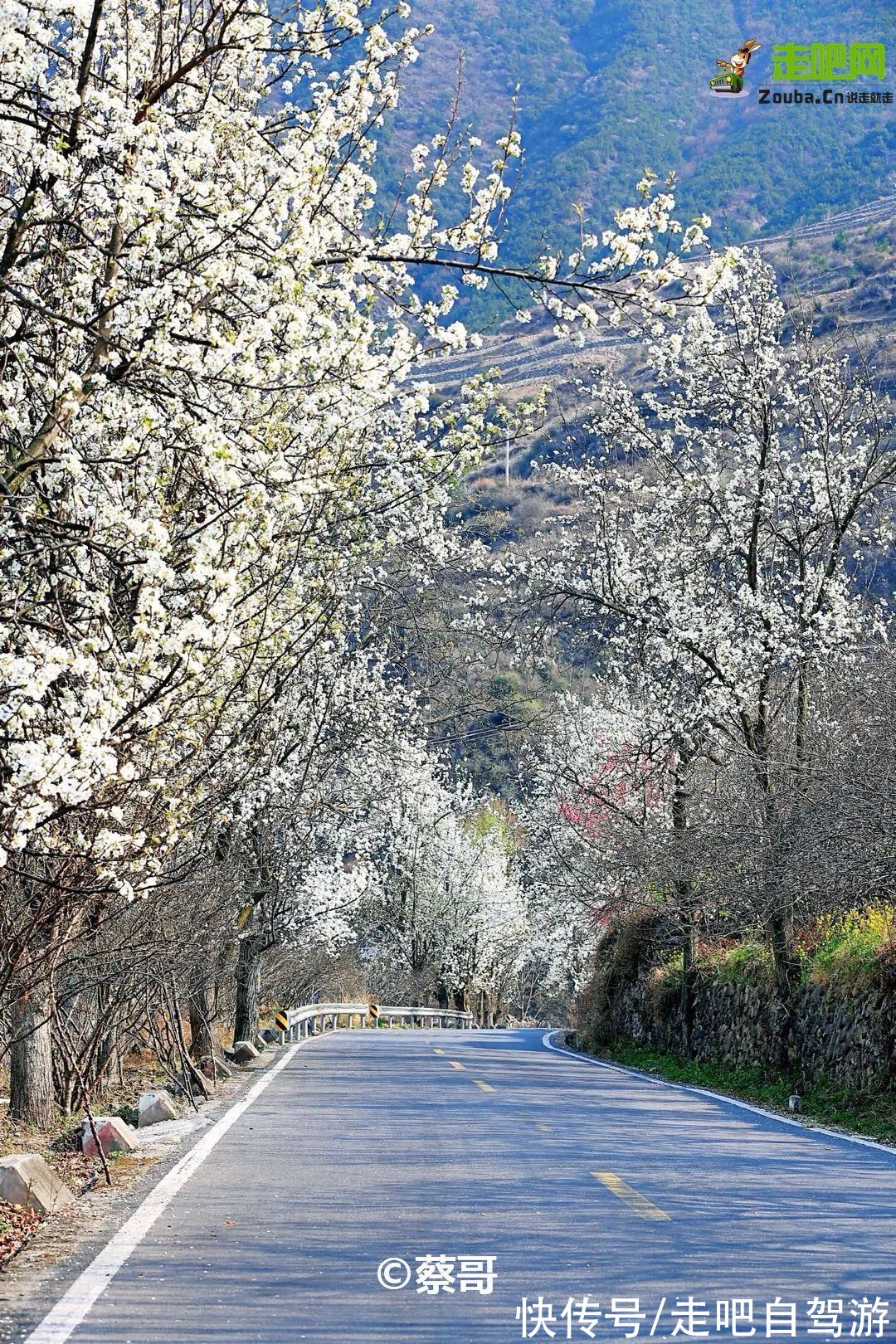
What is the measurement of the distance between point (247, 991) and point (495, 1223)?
63.0 ft

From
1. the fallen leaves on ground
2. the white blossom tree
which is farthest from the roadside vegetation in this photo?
the fallen leaves on ground

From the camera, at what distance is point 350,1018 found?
47000 mm

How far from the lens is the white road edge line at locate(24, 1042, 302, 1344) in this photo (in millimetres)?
6387

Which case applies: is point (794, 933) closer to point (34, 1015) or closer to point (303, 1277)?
point (34, 1015)

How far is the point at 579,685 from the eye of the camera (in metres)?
54.1

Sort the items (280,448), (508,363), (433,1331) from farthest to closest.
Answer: (508,363)
(280,448)
(433,1331)

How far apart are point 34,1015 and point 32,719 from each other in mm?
8387

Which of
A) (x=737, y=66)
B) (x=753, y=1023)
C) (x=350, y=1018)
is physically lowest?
(x=350, y=1018)

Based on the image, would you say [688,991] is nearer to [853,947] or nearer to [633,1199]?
[853,947]

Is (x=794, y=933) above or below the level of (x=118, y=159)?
below

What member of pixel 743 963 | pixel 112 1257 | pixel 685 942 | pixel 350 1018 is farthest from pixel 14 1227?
pixel 350 1018

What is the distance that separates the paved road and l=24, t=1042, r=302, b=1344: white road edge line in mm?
82

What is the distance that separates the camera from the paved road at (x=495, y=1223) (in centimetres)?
659

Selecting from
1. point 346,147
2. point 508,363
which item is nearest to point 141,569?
point 346,147
